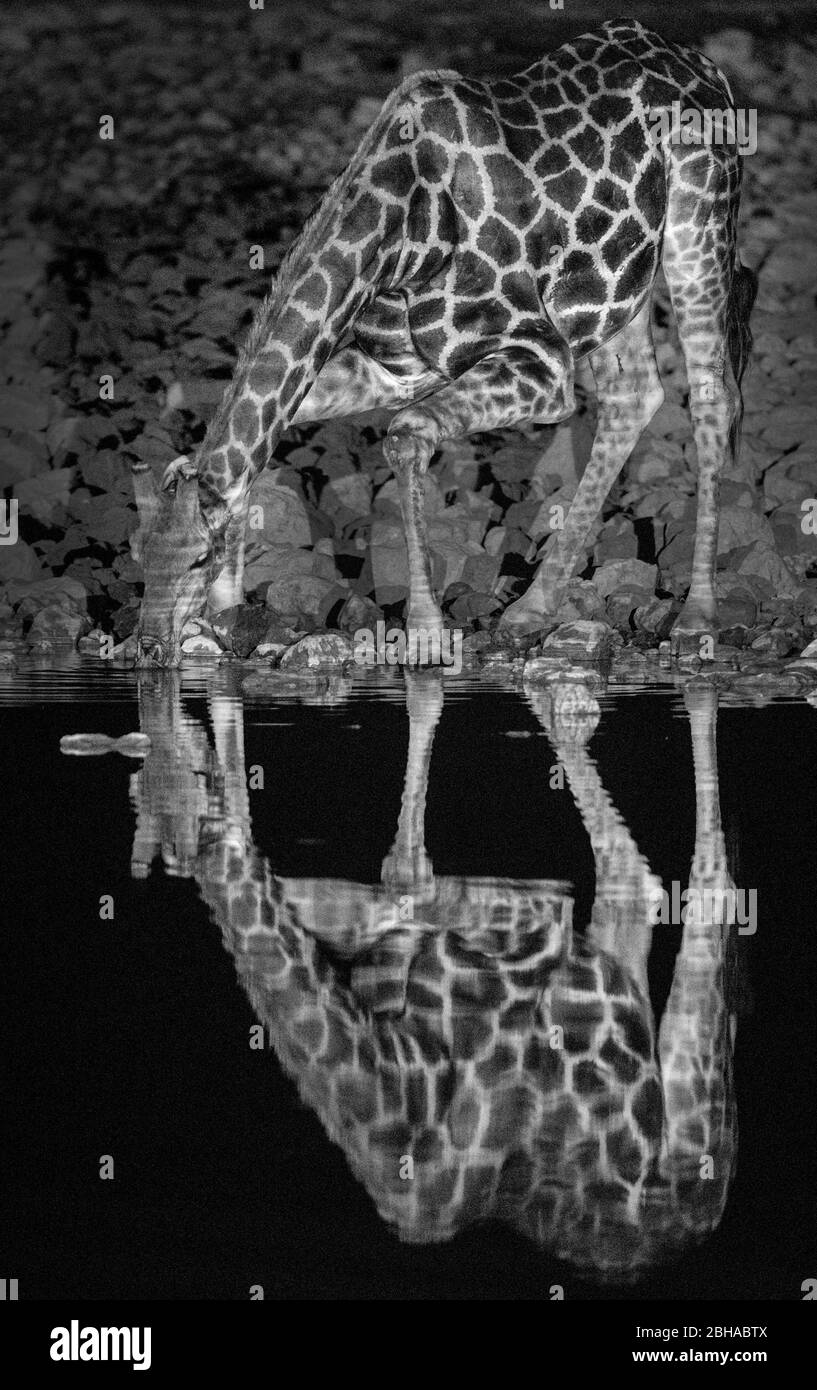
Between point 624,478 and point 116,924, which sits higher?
point 624,478

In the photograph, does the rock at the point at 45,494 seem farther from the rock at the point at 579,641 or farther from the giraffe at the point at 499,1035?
the giraffe at the point at 499,1035

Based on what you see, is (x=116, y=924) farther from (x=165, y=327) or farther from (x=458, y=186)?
(x=165, y=327)

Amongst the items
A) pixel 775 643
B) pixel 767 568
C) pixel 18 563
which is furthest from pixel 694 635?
pixel 18 563

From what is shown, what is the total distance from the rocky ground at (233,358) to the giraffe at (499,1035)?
3647 millimetres

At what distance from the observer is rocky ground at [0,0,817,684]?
30.5 ft

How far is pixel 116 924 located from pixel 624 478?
286 inches

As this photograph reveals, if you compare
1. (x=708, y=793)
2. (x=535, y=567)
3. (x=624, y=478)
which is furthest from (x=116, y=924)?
(x=624, y=478)

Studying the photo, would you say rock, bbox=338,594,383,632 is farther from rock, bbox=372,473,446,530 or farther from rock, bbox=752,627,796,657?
rock, bbox=752,627,796,657

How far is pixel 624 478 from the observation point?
1103 cm

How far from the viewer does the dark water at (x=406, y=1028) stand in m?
2.82

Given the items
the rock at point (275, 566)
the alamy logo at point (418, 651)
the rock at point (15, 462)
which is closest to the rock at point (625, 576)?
the alamy logo at point (418, 651)

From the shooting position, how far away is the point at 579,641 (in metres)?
8.36

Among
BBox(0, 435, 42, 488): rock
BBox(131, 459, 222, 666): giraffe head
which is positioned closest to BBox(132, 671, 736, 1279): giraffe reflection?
BBox(131, 459, 222, 666): giraffe head

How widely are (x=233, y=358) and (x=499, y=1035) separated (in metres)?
10.1
